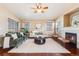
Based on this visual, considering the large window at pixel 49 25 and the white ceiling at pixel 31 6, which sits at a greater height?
the white ceiling at pixel 31 6

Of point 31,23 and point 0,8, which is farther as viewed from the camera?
point 31,23

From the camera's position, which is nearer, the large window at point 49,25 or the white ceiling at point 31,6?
the white ceiling at point 31,6

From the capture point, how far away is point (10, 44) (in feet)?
17.9

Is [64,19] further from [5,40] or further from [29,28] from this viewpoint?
[5,40]

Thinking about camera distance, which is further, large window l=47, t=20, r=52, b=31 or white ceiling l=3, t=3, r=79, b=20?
large window l=47, t=20, r=52, b=31

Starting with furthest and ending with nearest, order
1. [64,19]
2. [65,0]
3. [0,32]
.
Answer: [64,19] → [0,32] → [65,0]

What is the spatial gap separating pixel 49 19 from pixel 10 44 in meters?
6.42

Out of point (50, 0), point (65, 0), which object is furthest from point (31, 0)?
point (65, 0)

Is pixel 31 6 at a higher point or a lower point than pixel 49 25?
higher

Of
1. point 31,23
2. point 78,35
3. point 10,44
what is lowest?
point 10,44

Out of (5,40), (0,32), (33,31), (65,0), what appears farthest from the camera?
(33,31)

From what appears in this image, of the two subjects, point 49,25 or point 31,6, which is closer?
point 31,6

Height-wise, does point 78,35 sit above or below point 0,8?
below

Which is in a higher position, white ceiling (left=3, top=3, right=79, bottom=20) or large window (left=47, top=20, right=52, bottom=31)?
white ceiling (left=3, top=3, right=79, bottom=20)
